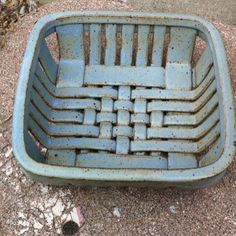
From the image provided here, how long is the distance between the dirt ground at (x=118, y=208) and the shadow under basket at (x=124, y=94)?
0.46ft

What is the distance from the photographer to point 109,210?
2.26 m

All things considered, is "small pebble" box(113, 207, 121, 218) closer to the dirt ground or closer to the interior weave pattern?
the dirt ground

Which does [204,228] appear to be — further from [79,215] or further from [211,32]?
[211,32]

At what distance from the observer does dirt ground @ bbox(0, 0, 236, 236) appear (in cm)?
222

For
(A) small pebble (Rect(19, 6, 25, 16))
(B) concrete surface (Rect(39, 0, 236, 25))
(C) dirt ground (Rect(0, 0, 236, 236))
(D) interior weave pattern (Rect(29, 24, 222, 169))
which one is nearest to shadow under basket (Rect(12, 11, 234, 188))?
(D) interior weave pattern (Rect(29, 24, 222, 169))

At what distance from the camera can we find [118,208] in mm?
2266

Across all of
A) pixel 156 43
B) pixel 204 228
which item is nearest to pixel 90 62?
pixel 156 43

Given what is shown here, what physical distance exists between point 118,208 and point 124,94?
0.60 meters

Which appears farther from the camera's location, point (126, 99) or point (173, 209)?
point (126, 99)

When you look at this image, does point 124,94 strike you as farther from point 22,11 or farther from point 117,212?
point 22,11

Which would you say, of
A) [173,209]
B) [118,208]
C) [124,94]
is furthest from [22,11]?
[173,209]

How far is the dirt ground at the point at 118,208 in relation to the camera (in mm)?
2225

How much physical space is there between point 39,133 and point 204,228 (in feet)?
2.77

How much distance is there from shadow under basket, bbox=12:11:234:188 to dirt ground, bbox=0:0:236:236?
0.46 feet
